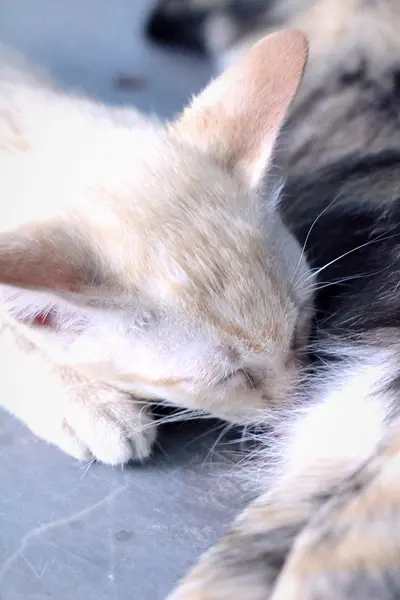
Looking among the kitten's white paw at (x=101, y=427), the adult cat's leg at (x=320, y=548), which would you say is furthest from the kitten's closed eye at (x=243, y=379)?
the adult cat's leg at (x=320, y=548)

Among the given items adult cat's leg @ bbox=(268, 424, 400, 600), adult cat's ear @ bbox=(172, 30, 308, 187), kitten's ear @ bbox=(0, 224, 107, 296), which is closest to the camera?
adult cat's leg @ bbox=(268, 424, 400, 600)

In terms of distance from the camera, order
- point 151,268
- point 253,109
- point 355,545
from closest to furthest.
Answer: point 355,545, point 151,268, point 253,109

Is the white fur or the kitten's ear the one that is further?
the white fur

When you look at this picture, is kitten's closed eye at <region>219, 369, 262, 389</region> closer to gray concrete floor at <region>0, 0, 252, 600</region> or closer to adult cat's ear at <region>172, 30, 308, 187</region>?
gray concrete floor at <region>0, 0, 252, 600</region>

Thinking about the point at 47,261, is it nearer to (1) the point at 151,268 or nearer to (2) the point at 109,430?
(1) the point at 151,268

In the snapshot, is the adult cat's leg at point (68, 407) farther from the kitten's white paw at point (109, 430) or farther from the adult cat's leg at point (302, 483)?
the adult cat's leg at point (302, 483)

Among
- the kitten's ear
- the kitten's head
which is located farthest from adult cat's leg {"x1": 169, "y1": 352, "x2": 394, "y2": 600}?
the kitten's ear

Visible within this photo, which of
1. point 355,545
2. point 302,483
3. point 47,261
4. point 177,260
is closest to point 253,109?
point 177,260

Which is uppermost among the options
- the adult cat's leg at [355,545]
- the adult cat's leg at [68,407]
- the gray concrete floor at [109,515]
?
the adult cat's leg at [355,545]
